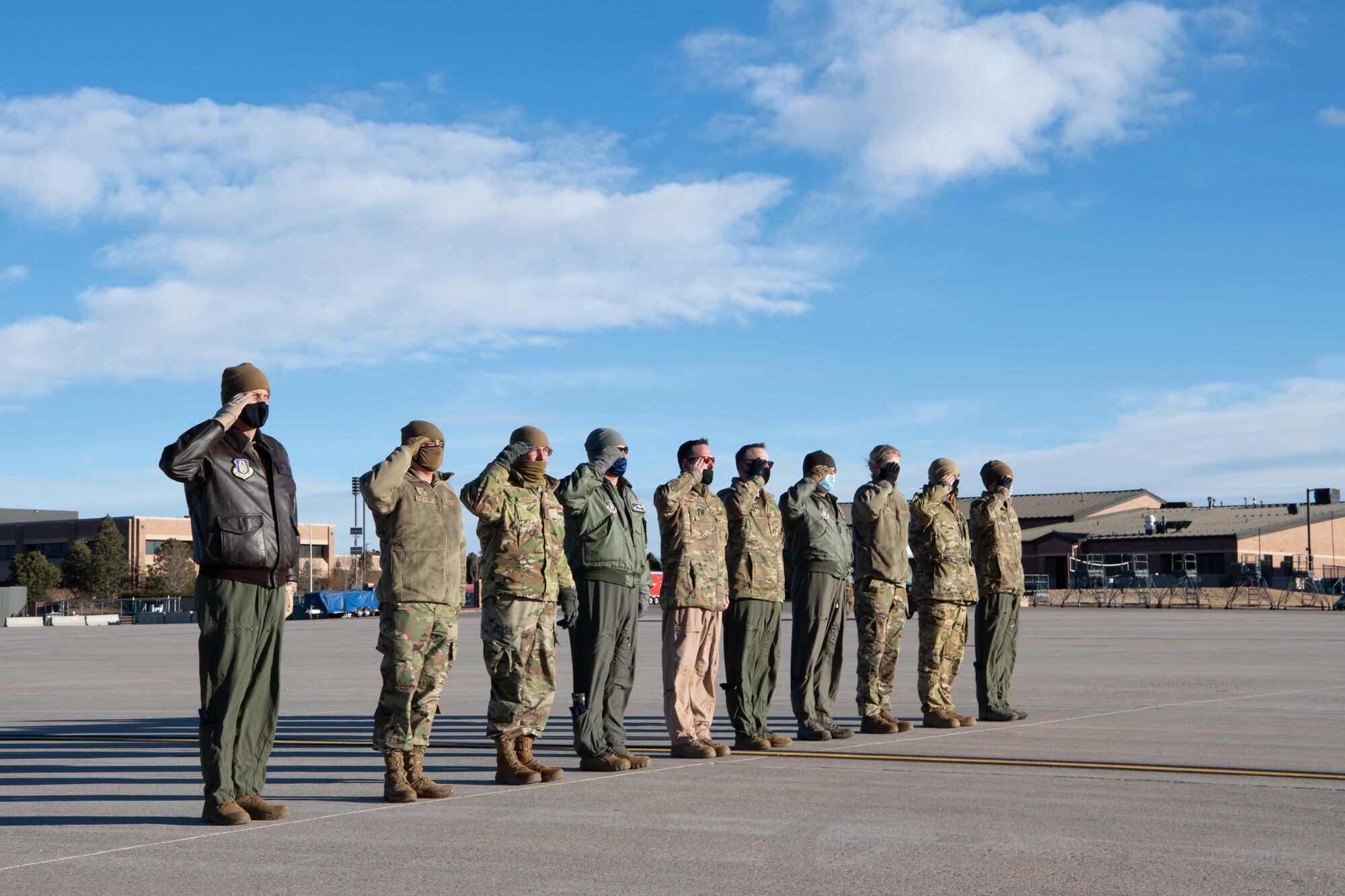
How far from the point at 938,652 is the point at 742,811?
186 inches

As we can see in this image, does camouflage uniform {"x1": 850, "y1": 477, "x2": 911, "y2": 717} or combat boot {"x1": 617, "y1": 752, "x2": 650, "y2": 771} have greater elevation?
camouflage uniform {"x1": 850, "y1": 477, "x2": 911, "y2": 717}

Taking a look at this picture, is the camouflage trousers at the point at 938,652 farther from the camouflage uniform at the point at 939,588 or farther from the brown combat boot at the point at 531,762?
the brown combat boot at the point at 531,762

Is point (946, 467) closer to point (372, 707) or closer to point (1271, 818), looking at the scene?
point (1271, 818)

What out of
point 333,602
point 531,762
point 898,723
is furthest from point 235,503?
point 333,602

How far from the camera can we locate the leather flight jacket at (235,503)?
662 centimetres

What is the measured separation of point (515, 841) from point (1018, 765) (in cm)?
391

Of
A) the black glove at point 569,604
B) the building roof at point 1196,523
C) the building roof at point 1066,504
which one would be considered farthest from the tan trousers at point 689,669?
the building roof at point 1066,504

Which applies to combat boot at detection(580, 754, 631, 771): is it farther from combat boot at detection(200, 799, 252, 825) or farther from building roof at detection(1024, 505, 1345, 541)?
building roof at detection(1024, 505, 1345, 541)

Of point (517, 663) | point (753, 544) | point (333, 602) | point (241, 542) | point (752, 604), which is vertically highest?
point (241, 542)

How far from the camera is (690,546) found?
9562 millimetres

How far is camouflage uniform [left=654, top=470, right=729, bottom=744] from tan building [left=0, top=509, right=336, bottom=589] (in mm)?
108460

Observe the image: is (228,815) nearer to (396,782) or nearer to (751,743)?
(396,782)

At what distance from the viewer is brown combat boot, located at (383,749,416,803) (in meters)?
7.39

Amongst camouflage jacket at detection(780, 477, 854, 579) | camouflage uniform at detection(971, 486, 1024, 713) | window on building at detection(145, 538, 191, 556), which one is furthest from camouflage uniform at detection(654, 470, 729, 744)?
window on building at detection(145, 538, 191, 556)
